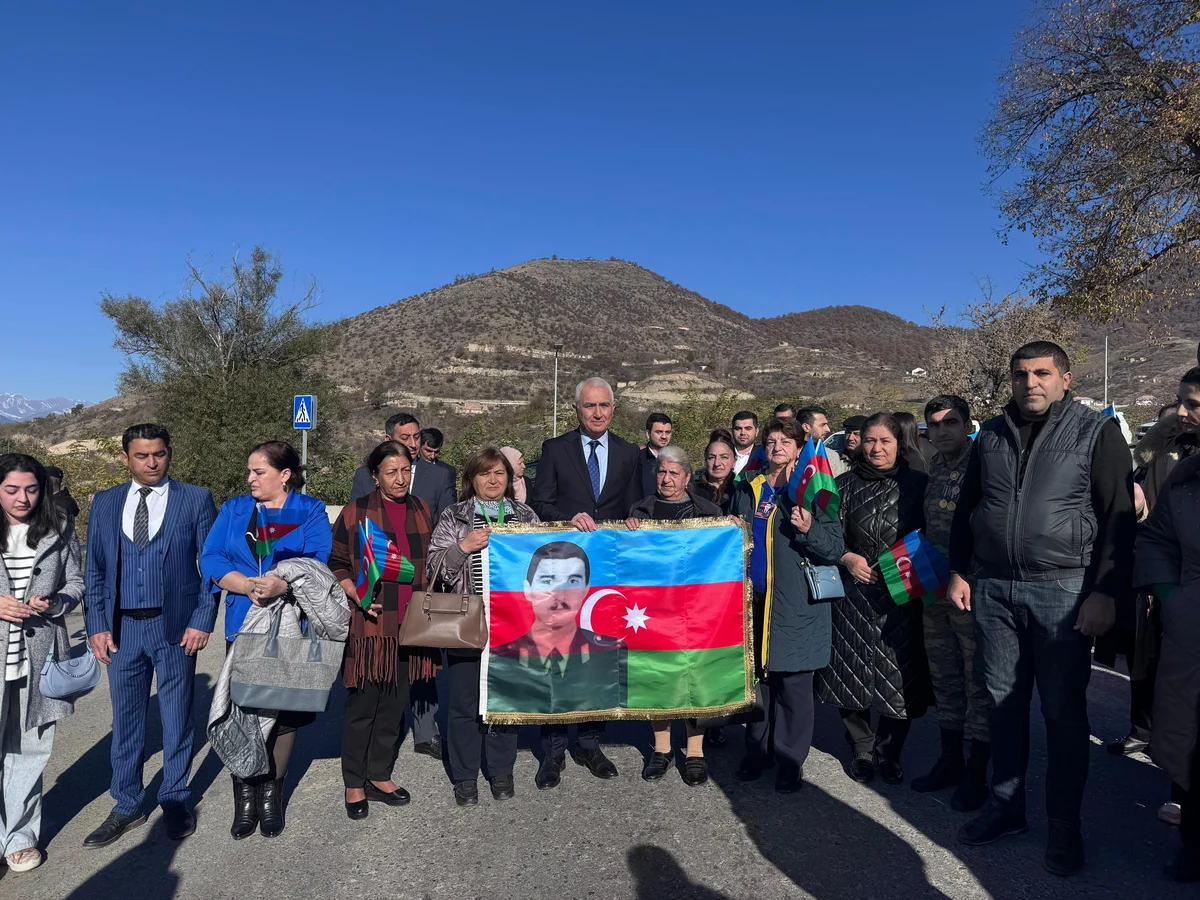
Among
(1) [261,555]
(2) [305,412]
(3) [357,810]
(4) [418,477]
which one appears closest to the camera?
(1) [261,555]

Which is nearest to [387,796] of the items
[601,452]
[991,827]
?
[601,452]

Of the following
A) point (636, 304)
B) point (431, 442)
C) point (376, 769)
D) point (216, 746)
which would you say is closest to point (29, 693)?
point (216, 746)

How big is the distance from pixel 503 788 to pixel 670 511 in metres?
1.91

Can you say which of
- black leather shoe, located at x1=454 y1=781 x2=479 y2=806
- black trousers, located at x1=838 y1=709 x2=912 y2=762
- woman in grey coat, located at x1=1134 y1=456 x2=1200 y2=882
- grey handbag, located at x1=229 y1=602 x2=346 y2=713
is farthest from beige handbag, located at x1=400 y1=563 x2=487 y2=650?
woman in grey coat, located at x1=1134 y1=456 x2=1200 y2=882

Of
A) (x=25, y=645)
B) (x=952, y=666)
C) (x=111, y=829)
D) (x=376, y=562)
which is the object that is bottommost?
(x=111, y=829)

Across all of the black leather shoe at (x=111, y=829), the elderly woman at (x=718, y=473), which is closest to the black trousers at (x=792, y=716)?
the elderly woman at (x=718, y=473)

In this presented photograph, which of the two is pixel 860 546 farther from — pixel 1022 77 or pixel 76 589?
pixel 1022 77

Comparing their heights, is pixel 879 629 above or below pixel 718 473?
below

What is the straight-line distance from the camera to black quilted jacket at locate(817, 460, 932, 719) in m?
4.69

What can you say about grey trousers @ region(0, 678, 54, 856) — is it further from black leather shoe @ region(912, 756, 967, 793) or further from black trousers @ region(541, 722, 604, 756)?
black leather shoe @ region(912, 756, 967, 793)

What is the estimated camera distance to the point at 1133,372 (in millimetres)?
55594

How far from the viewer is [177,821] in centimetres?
409

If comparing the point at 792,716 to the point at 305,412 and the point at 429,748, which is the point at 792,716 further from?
the point at 305,412

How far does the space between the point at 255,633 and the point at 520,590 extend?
1.45m
